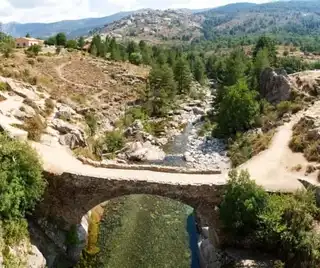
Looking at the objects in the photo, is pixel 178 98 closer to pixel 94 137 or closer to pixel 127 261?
pixel 94 137

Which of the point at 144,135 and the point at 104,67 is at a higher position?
the point at 104,67

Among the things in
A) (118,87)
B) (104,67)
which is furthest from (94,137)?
(104,67)

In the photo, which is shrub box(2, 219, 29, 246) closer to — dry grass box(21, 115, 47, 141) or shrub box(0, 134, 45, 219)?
shrub box(0, 134, 45, 219)

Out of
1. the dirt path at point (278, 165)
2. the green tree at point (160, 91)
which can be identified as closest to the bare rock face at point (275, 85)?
the green tree at point (160, 91)

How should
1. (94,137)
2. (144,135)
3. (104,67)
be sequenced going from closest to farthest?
1. (94,137)
2. (144,135)
3. (104,67)

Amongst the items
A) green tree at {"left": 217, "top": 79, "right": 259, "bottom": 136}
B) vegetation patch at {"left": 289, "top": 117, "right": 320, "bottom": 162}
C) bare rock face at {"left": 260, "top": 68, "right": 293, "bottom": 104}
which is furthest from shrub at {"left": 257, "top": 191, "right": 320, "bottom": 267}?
bare rock face at {"left": 260, "top": 68, "right": 293, "bottom": 104}

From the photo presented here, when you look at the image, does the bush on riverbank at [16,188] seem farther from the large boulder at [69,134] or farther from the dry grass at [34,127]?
the large boulder at [69,134]

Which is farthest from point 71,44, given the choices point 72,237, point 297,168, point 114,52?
point 72,237

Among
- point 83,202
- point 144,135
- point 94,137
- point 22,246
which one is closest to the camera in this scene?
point 22,246
